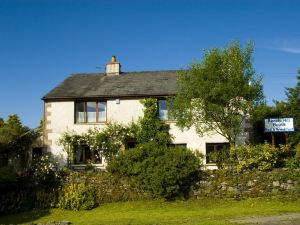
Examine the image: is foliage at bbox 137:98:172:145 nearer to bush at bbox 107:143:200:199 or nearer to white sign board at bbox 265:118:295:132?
bush at bbox 107:143:200:199

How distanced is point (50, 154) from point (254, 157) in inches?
592

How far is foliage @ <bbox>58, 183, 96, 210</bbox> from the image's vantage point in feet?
77.4

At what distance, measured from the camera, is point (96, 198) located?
24.8 meters

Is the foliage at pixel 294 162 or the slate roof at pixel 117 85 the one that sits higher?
the slate roof at pixel 117 85

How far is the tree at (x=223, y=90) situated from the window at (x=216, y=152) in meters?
0.97

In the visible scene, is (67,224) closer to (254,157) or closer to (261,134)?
(254,157)

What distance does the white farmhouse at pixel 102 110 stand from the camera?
29828 millimetres

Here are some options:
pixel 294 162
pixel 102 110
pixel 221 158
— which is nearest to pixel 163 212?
pixel 221 158

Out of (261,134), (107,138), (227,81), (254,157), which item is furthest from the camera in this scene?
(261,134)

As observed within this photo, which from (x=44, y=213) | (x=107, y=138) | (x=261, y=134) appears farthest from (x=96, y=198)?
(x=261, y=134)

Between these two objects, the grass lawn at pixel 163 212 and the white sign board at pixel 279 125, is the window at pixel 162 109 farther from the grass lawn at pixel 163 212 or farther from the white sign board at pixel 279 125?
the grass lawn at pixel 163 212

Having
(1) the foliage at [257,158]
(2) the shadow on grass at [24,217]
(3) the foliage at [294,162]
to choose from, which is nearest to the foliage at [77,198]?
(2) the shadow on grass at [24,217]

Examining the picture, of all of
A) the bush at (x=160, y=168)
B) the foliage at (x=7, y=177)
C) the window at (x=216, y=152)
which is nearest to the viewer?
the bush at (x=160, y=168)

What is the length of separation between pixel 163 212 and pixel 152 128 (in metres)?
8.72
